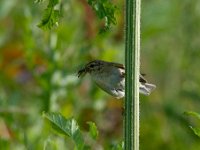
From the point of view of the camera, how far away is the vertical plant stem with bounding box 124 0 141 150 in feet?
6.24

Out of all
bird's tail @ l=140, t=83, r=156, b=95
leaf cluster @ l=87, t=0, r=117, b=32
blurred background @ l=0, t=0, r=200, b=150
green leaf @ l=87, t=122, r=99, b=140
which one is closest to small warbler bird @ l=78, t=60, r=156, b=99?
bird's tail @ l=140, t=83, r=156, b=95

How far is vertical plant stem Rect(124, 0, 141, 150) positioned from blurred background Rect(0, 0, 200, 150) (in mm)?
1872

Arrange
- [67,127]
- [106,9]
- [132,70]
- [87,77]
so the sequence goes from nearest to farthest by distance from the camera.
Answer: [132,70]
[106,9]
[67,127]
[87,77]

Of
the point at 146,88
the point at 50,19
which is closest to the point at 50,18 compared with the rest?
the point at 50,19

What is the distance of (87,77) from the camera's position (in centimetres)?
477

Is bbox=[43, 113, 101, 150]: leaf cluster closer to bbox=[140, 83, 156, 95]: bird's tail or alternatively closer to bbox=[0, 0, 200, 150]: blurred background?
bbox=[140, 83, 156, 95]: bird's tail

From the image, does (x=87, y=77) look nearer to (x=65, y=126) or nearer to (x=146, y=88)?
Answer: (x=146, y=88)

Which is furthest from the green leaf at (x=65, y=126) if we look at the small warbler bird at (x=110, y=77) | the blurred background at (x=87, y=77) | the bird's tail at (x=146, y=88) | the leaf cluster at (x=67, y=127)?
the blurred background at (x=87, y=77)

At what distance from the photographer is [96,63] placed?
2.33 meters

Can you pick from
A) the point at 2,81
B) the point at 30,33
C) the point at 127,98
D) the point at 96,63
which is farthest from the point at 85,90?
the point at 127,98

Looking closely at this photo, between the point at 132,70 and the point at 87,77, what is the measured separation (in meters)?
2.85

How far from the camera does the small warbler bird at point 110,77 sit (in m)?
2.26

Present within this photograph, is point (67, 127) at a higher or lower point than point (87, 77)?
higher

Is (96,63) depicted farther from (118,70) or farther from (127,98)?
(127,98)
